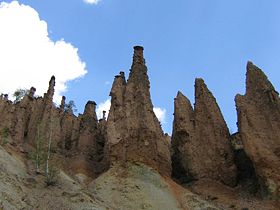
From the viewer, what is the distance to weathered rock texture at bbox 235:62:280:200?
171ft

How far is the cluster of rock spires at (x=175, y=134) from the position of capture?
183 ft

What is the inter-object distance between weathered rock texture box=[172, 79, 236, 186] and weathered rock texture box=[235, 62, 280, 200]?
4.13 meters

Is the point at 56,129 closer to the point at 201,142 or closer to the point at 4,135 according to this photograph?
the point at 4,135

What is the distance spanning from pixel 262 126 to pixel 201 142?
841cm

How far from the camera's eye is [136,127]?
58.8 metres

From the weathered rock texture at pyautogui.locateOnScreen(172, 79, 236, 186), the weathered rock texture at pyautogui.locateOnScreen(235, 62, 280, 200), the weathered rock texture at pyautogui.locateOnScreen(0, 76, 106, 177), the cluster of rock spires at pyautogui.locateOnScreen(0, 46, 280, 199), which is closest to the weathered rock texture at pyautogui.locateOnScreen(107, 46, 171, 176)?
the cluster of rock spires at pyautogui.locateOnScreen(0, 46, 280, 199)

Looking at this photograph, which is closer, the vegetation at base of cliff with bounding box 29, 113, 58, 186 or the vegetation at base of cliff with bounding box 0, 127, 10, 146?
the vegetation at base of cliff with bounding box 29, 113, 58, 186

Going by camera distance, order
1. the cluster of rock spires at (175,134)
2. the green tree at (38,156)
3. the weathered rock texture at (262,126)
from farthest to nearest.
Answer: the cluster of rock spires at (175,134) < the green tree at (38,156) < the weathered rock texture at (262,126)

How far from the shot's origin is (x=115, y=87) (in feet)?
216

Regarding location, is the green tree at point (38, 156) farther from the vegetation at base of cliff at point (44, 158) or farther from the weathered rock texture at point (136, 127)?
the weathered rock texture at point (136, 127)

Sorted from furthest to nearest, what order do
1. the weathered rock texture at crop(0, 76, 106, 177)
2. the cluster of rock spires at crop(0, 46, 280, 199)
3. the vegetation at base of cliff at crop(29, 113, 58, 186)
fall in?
the weathered rock texture at crop(0, 76, 106, 177)
the cluster of rock spires at crop(0, 46, 280, 199)
the vegetation at base of cliff at crop(29, 113, 58, 186)

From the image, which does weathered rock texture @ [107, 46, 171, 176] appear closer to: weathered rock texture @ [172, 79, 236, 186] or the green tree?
weathered rock texture @ [172, 79, 236, 186]

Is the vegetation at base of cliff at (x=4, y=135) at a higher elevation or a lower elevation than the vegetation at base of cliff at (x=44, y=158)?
higher

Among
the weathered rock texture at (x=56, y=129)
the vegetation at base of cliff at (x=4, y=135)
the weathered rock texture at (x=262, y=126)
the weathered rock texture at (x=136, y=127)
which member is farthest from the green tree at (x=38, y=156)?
the weathered rock texture at (x=262, y=126)
